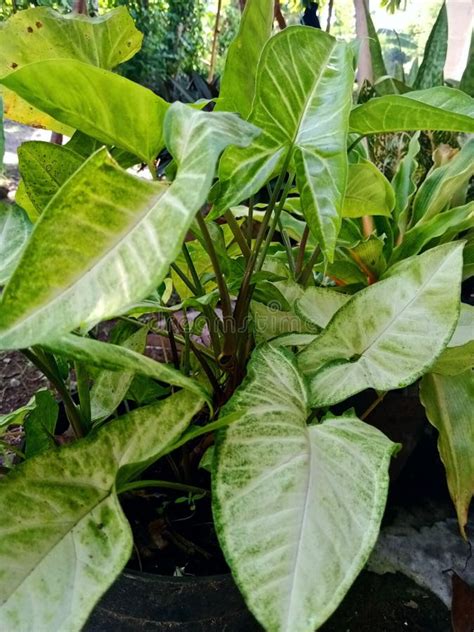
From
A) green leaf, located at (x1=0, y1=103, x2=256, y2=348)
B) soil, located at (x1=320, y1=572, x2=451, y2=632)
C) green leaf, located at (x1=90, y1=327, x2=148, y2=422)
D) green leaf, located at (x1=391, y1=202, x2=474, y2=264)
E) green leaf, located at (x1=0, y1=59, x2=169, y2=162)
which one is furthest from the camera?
soil, located at (x1=320, y1=572, x2=451, y2=632)

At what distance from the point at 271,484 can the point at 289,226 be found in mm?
440

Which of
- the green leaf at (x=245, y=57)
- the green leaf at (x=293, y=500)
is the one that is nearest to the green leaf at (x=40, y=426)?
the green leaf at (x=293, y=500)

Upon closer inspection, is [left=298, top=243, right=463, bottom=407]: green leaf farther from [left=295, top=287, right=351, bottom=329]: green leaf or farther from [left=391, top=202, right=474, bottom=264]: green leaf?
[left=391, top=202, right=474, bottom=264]: green leaf

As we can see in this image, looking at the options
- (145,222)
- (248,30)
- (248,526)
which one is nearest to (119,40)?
(248,30)

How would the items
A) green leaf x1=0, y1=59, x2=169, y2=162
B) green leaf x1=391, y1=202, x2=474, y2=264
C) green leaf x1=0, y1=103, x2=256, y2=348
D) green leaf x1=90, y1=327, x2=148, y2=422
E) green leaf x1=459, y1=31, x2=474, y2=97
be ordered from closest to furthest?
green leaf x1=0, y1=103, x2=256, y2=348
green leaf x1=0, y1=59, x2=169, y2=162
green leaf x1=90, y1=327, x2=148, y2=422
green leaf x1=391, y1=202, x2=474, y2=264
green leaf x1=459, y1=31, x2=474, y2=97

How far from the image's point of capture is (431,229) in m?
0.59

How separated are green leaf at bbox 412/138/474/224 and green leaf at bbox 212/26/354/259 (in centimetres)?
25

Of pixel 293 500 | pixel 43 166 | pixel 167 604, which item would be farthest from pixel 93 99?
pixel 167 604

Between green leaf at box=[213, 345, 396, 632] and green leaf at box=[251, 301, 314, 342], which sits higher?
green leaf at box=[213, 345, 396, 632]

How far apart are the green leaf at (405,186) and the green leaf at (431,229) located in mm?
63

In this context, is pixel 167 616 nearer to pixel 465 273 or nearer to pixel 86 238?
pixel 86 238

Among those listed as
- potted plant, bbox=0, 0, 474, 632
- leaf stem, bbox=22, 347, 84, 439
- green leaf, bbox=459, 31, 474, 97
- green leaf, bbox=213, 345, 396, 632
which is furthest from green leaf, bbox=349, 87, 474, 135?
green leaf, bbox=459, 31, 474, 97

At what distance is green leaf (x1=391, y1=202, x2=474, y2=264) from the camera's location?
568mm

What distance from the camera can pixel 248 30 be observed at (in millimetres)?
498
